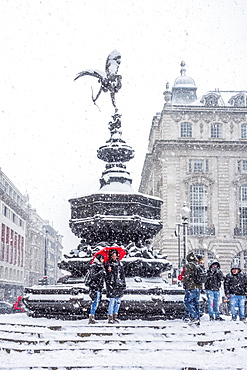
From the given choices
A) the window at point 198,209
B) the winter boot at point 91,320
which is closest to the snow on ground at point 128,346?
the winter boot at point 91,320

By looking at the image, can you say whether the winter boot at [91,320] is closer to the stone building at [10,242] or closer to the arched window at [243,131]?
the arched window at [243,131]

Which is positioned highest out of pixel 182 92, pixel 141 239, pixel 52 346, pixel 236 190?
pixel 182 92

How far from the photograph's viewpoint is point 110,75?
1156cm

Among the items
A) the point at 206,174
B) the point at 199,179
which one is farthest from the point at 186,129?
the point at 199,179

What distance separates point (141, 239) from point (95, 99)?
10.8 ft

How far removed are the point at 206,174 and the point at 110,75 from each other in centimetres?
3701

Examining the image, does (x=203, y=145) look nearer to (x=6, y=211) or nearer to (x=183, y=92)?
(x=183, y=92)

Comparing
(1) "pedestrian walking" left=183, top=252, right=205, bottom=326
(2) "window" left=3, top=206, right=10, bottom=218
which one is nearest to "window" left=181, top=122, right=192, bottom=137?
(2) "window" left=3, top=206, right=10, bottom=218

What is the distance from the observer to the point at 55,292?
9086mm

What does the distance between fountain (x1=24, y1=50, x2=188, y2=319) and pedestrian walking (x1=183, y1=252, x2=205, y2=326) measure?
0.15 meters

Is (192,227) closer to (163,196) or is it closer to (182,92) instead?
(163,196)

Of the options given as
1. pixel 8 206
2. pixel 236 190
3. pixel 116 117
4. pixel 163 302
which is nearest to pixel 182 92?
pixel 236 190

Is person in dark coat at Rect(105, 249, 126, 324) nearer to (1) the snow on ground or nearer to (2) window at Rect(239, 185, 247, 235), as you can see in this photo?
(1) the snow on ground

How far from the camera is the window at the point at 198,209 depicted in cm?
4700
